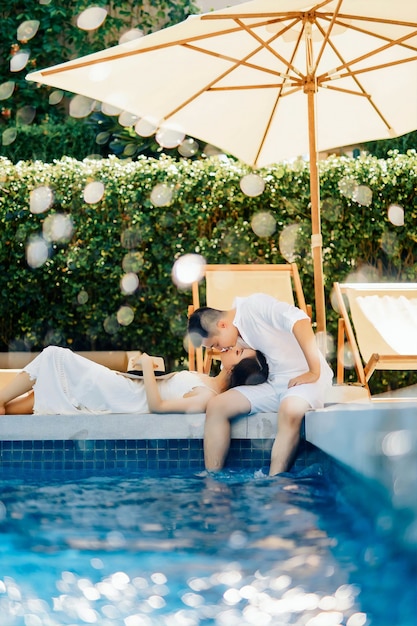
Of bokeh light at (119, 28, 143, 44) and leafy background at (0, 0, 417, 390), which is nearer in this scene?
leafy background at (0, 0, 417, 390)

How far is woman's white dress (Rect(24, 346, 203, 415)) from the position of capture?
4.10m

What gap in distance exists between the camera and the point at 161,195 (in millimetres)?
6887

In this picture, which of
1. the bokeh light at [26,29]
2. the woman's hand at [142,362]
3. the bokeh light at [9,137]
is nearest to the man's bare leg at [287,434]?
the woman's hand at [142,362]

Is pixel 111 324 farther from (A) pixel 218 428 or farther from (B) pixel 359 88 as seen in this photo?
(A) pixel 218 428

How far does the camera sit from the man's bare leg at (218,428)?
3.87 meters

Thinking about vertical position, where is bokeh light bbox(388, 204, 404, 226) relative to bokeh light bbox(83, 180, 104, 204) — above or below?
below

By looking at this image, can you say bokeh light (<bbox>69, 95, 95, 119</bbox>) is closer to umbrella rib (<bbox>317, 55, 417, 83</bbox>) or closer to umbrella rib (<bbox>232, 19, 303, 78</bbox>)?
umbrella rib (<bbox>232, 19, 303, 78</bbox>)

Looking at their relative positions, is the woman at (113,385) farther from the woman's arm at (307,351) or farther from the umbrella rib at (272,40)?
the umbrella rib at (272,40)

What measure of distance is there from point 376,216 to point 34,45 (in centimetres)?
574

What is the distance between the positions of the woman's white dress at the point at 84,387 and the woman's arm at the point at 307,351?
1.76ft

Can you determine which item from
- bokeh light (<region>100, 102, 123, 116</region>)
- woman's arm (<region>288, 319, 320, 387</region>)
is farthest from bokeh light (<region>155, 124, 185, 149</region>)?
woman's arm (<region>288, 319, 320, 387</region>)

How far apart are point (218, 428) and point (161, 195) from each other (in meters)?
3.42

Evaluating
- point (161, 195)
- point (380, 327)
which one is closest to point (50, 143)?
point (161, 195)

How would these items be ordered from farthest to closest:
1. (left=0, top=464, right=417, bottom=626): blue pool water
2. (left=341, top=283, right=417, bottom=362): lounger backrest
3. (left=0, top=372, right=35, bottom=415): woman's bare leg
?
(left=341, top=283, right=417, bottom=362): lounger backrest
(left=0, top=372, right=35, bottom=415): woman's bare leg
(left=0, top=464, right=417, bottom=626): blue pool water
